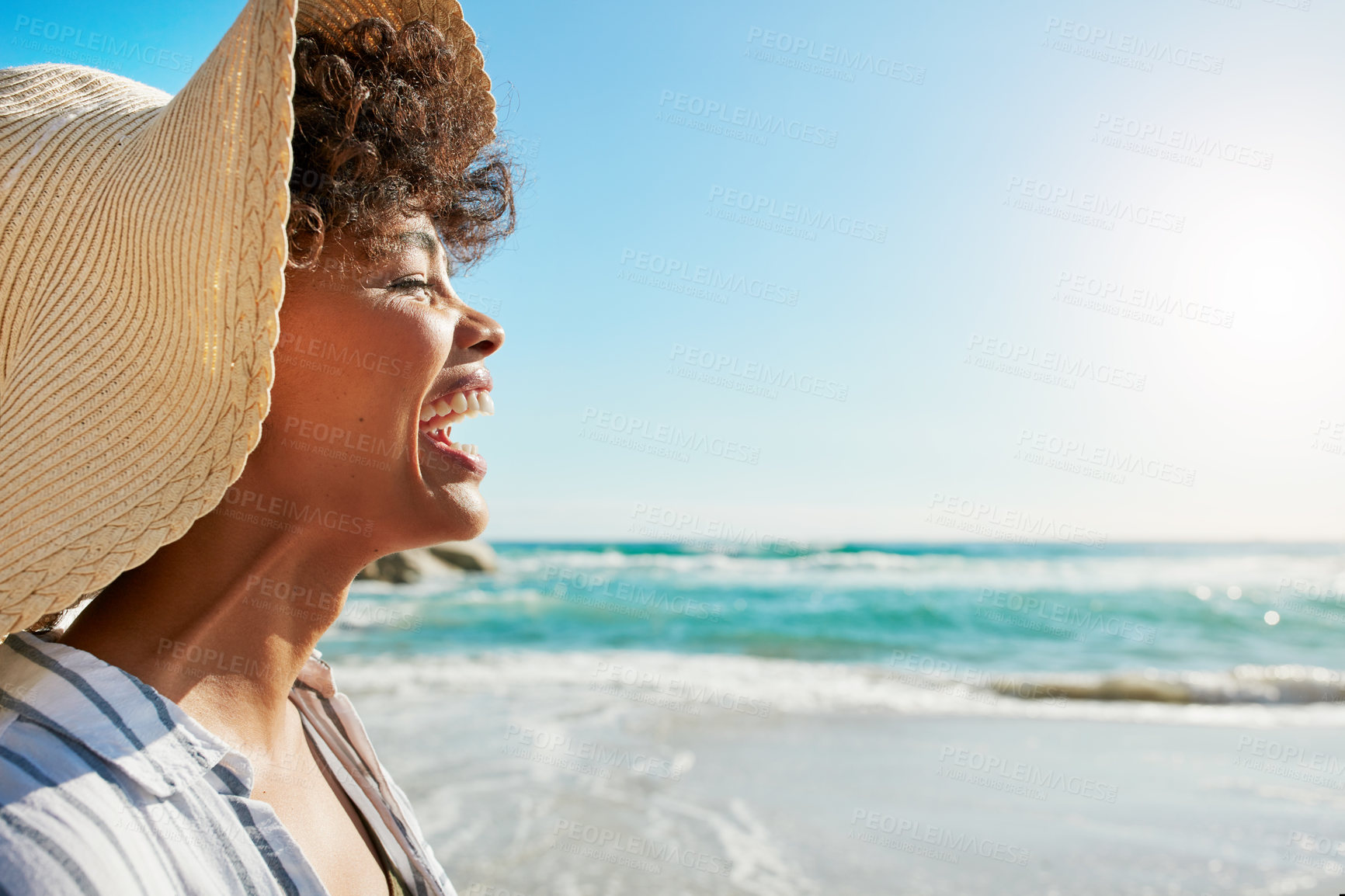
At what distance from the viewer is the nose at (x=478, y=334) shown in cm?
163

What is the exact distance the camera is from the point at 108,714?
116cm

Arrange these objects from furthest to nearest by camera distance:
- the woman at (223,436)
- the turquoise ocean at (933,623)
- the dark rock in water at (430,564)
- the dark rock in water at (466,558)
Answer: the dark rock in water at (466,558), the dark rock in water at (430,564), the turquoise ocean at (933,623), the woman at (223,436)

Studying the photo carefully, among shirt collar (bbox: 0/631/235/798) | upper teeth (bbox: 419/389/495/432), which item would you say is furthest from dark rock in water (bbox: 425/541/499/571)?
shirt collar (bbox: 0/631/235/798)

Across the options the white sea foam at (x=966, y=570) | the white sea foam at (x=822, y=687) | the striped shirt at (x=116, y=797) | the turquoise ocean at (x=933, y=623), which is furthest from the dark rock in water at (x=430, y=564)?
the striped shirt at (x=116, y=797)

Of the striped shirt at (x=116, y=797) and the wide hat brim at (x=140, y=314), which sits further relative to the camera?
the wide hat brim at (x=140, y=314)

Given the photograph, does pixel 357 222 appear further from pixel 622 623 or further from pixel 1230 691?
pixel 622 623

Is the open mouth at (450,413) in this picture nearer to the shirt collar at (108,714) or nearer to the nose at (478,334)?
the nose at (478,334)

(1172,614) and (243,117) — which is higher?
(243,117)

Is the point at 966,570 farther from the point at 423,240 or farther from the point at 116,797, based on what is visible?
the point at 116,797

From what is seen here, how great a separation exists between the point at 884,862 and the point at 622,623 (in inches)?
453

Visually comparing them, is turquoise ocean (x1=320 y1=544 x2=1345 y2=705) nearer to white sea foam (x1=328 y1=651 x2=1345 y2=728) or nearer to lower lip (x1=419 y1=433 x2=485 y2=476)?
white sea foam (x1=328 y1=651 x2=1345 y2=728)

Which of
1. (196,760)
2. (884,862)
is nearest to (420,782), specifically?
(884,862)

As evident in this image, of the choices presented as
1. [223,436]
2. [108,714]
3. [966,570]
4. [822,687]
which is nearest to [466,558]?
[822,687]

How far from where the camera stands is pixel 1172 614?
692 inches
